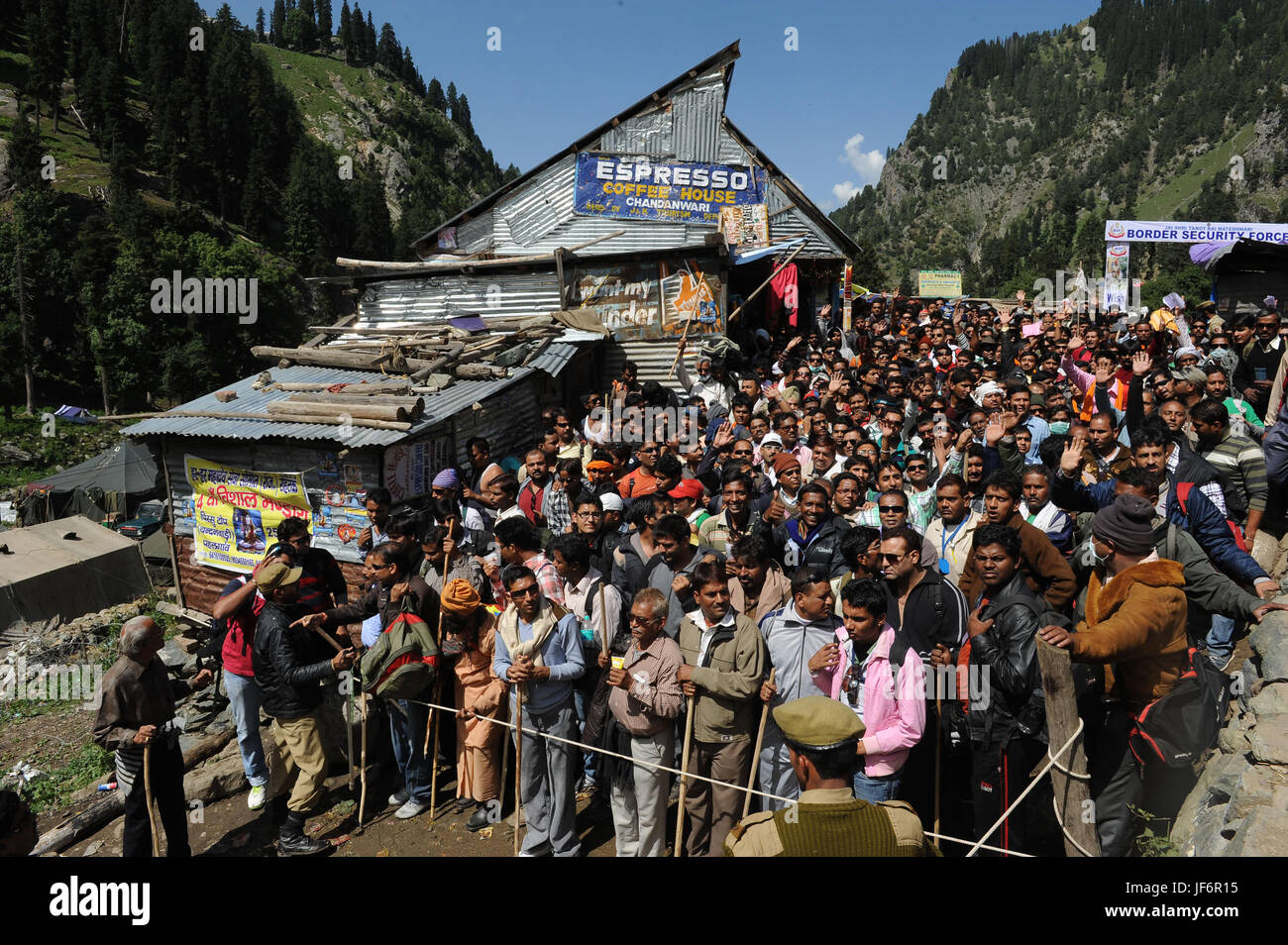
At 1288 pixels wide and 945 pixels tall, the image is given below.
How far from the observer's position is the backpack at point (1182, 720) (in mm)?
3781

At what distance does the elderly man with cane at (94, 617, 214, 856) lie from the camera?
201 inches

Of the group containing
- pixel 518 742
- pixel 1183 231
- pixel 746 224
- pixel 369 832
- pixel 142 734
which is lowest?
pixel 369 832

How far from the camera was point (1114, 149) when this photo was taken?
14762cm

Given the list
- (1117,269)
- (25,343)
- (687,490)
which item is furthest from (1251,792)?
(25,343)

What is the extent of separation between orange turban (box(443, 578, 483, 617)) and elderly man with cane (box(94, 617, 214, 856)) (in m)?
1.93

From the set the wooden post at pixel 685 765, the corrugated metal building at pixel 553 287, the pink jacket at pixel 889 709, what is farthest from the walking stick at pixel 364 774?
the corrugated metal building at pixel 553 287

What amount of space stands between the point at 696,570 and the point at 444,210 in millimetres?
106522

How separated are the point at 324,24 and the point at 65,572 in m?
163

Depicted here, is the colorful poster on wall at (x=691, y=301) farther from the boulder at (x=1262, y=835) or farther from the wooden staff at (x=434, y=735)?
the boulder at (x=1262, y=835)

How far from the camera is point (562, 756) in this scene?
5.22 metres

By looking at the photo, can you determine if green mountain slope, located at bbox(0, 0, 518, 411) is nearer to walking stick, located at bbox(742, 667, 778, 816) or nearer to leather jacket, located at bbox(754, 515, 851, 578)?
leather jacket, located at bbox(754, 515, 851, 578)

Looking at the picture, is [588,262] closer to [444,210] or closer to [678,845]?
[678,845]

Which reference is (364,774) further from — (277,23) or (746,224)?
(277,23)

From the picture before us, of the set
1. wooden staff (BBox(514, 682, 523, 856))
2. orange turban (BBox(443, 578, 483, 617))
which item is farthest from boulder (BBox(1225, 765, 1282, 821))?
orange turban (BBox(443, 578, 483, 617))
